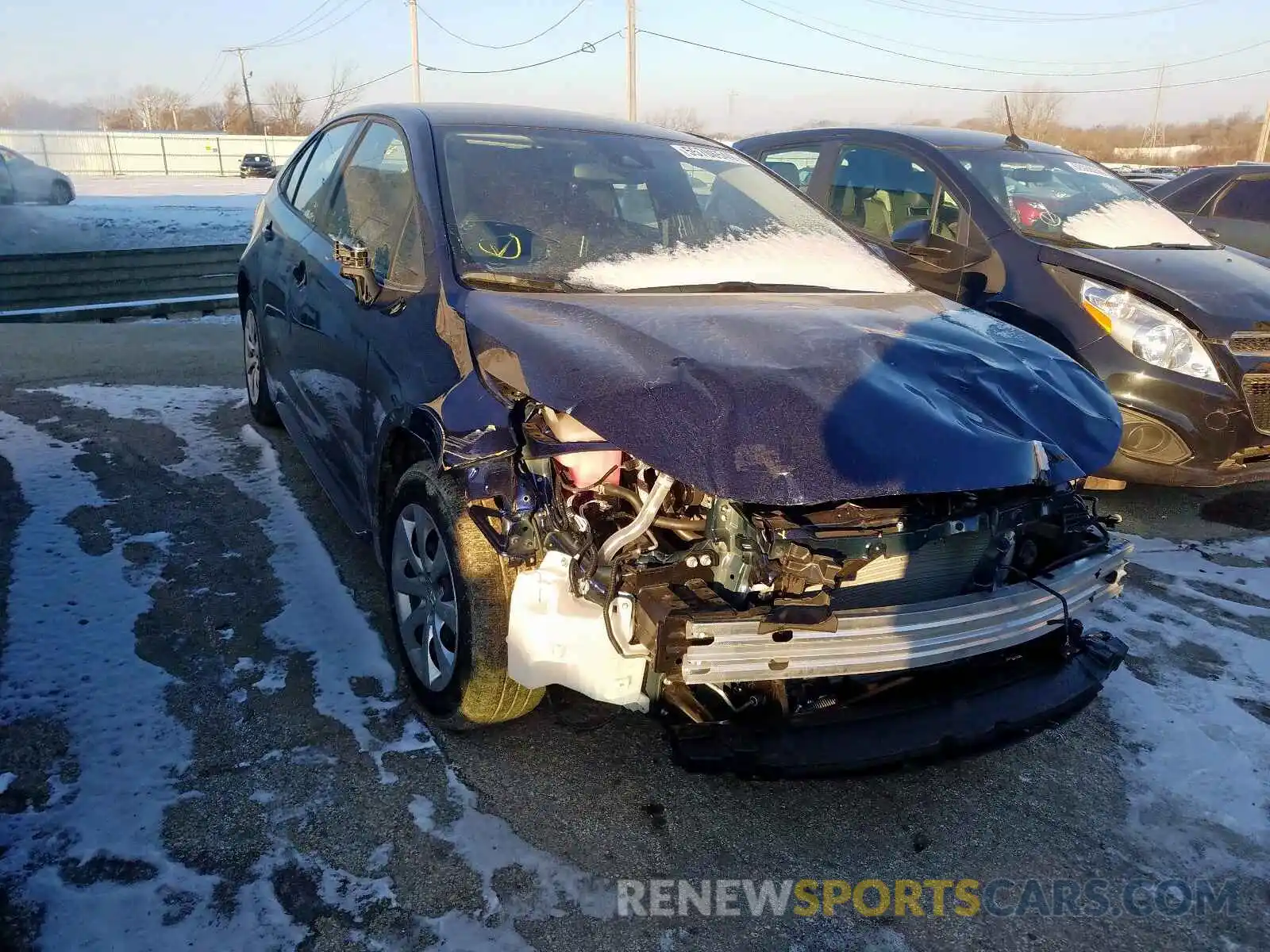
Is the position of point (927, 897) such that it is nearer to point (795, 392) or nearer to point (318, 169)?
point (795, 392)

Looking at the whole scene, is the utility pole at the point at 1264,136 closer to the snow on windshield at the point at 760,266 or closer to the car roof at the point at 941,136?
the car roof at the point at 941,136

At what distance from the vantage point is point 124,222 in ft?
57.6

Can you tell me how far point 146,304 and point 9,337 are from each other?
1.47 meters

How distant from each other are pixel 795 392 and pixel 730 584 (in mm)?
496

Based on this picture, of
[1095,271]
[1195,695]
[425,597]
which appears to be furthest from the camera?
[1095,271]

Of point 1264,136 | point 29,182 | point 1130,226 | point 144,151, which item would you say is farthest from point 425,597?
point 144,151

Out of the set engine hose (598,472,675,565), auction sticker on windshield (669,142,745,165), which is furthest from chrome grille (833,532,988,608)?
auction sticker on windshield (669,142,745,165)

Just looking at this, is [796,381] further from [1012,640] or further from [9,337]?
[9,337]

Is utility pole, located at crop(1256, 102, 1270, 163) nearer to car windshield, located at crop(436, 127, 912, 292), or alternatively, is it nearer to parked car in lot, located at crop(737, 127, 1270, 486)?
parked car in lot, located at crop(737, 127, 1270, 486)

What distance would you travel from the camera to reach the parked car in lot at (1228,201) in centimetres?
802

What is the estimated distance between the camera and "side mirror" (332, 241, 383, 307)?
2957 millimetres

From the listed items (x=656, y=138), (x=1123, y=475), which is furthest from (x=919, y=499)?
(x=1123, y=475)

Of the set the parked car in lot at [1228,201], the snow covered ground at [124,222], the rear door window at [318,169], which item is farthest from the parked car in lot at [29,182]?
the parked car in lot at [1228,201]

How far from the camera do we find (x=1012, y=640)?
8.02ft
